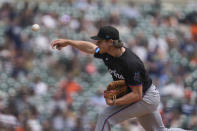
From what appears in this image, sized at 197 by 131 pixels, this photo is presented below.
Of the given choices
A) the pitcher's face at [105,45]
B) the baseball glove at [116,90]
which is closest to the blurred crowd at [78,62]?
the baseball glove at [116,90]

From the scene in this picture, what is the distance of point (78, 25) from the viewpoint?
44.6ft

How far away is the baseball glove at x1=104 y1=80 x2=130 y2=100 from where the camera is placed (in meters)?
5.74

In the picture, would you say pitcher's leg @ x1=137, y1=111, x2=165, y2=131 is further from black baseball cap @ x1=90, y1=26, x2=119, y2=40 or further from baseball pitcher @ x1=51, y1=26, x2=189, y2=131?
black baseball cap @ x1=90, y1=26, x2=119, y2=40

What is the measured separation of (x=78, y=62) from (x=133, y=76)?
6543 millimetres

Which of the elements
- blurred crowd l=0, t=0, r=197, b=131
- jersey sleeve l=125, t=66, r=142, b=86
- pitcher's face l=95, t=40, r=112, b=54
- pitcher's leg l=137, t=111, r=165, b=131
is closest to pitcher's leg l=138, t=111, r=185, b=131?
pitcher's leg l=137, t=111, r=165, b=131

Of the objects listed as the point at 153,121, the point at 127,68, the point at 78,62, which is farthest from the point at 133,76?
the point at 78,62

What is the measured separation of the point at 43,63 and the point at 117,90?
21.2 ft

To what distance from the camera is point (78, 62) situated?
1206cm

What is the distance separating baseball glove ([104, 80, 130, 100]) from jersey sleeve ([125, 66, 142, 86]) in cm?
15

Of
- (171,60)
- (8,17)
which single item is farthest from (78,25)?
(171,60)

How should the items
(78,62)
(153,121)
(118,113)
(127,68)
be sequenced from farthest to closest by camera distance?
(78,62), (153,121), (118,113), (127,68)

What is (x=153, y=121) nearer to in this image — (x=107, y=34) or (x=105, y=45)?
(x=105, y=45)

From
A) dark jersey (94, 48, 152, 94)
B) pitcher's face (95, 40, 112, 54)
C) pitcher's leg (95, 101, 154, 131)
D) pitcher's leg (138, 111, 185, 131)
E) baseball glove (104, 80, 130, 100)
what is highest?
pitcher's face (95, 40, 112, 54)

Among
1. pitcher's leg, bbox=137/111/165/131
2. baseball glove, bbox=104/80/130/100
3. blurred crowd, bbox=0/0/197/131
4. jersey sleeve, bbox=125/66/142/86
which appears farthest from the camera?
blurred crowd, bbox=0/0/197/131
